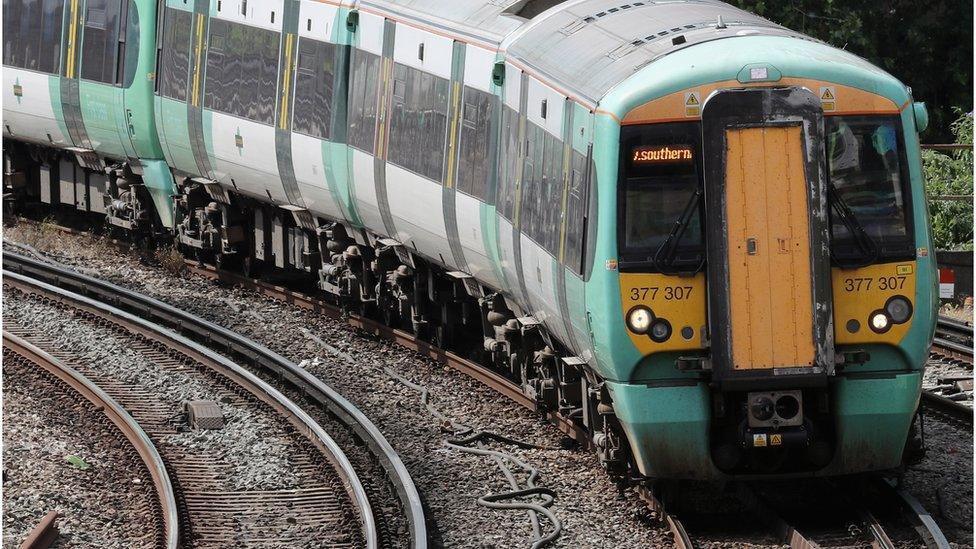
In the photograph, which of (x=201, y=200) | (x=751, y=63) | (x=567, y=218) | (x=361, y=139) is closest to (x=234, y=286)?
(x=201, y=200)

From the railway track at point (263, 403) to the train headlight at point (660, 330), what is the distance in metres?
1.83

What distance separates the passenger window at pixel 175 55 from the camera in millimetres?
17812

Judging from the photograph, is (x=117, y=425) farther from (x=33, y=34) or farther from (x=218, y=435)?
(x=33, y=34)

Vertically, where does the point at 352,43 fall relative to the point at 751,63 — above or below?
above

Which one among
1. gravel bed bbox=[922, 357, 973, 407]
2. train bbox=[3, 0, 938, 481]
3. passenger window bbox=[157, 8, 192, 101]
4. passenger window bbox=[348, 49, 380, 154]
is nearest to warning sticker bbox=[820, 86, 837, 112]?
train bbox=[3, 0, 938, 481]

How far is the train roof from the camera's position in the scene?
10070 mm

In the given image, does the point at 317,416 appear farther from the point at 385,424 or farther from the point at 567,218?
the point at 567,218

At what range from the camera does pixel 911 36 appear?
2477cm

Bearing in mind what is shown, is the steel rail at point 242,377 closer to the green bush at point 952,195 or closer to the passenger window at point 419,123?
the passenger window at point 419,123

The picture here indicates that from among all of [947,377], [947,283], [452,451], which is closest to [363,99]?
[452,451]

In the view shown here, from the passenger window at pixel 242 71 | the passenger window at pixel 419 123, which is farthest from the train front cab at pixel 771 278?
the passenger window at pixel 242 71

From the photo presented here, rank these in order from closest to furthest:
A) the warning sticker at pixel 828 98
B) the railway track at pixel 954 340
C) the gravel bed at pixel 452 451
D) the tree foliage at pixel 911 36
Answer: the warning sticker at pixel 828 98 < the gravel bed at pixel 452 451 < the railway track at pixel 954 340 < the tree foliage at pixel 911 36

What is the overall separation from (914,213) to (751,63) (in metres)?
1.25

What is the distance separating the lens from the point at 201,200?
752 inches
